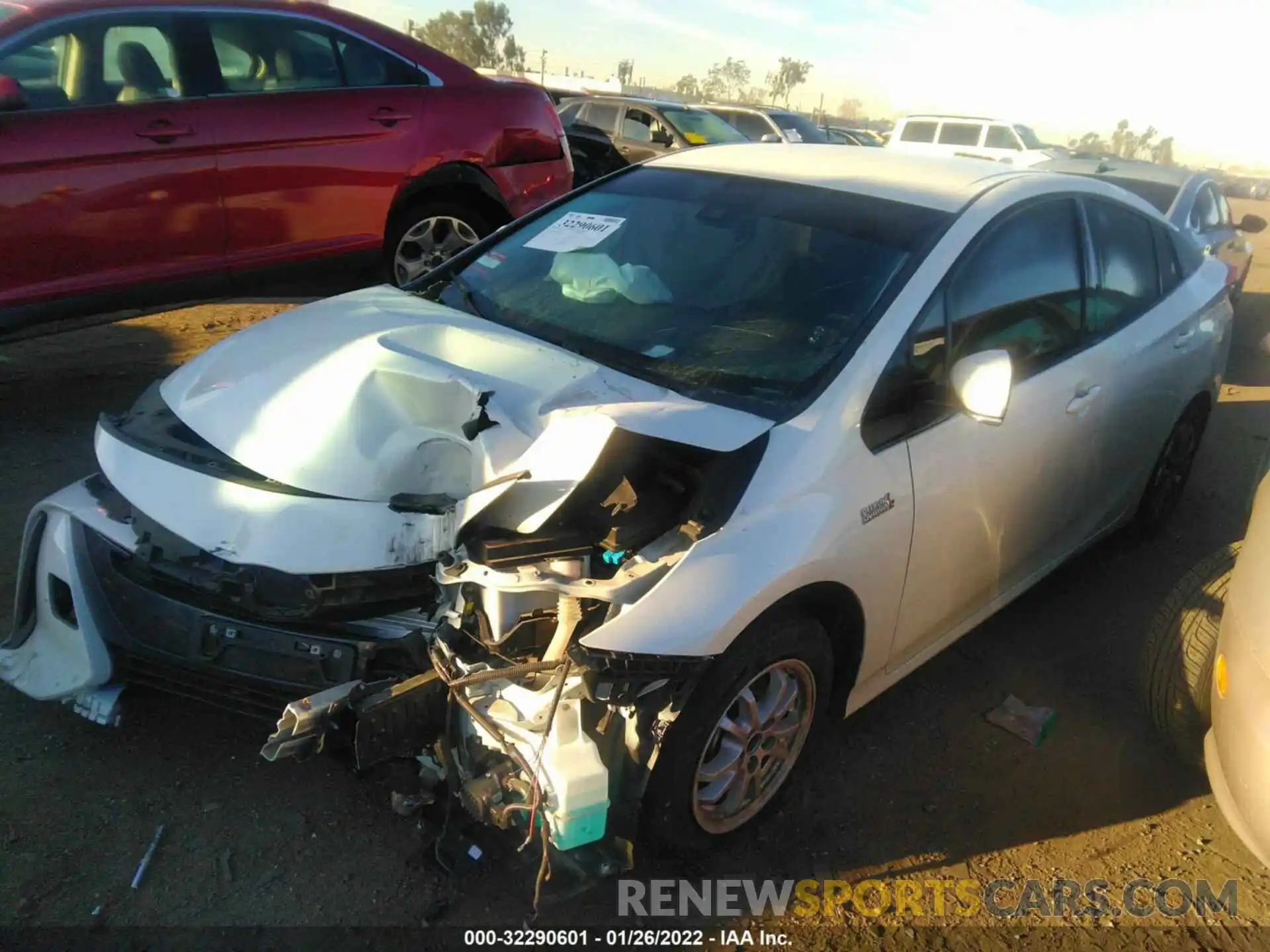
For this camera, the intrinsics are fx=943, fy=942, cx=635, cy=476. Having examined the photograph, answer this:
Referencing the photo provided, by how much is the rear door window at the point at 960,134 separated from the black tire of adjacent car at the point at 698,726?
19.1m

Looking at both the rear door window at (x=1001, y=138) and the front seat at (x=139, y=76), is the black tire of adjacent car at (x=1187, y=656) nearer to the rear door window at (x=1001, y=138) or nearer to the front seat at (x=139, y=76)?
the front seat at (x=139, y=76)

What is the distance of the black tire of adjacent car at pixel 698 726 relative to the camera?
7.08 feet

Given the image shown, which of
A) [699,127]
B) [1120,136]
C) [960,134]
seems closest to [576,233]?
[699,127]

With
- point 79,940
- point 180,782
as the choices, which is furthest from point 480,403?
point 79,940

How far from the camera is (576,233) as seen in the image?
10.9 ft

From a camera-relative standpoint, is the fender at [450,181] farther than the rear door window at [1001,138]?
No

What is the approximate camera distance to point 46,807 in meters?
2.46

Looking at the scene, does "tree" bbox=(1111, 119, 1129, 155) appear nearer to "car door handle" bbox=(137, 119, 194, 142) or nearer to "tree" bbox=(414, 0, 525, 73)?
"tree" bbox=(414, 0, 525, 73)

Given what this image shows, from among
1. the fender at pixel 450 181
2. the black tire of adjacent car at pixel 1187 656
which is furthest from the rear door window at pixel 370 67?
the black tire of adjacent car at pixel 1187 656

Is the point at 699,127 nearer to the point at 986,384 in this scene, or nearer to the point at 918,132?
the point at 918,132

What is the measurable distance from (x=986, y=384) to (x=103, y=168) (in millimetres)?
4058

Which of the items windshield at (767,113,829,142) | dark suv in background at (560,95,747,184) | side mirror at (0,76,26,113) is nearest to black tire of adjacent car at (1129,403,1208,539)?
side mirror at (0,76,26,113)

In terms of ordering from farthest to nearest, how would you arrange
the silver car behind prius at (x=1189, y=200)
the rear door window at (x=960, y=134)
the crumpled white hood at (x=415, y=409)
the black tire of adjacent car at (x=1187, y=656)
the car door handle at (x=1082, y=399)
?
the rear door window at (x=960, y=134) < the silver car behind prius at (x=1189, y=200) < the car door handle at (x=1082, y=399) < the black tire of adjacent car at (x=1187, y=656) < the crumpled white hood at (x=415, y=409)

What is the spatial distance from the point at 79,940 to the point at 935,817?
222 cm
